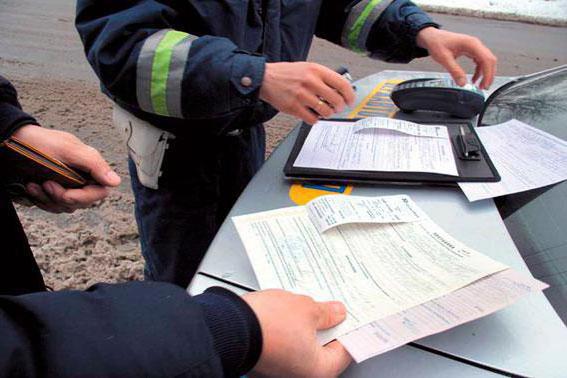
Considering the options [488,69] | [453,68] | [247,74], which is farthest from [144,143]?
[488,69]

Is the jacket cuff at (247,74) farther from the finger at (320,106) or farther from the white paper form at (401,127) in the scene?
the white paper form at (401,127)

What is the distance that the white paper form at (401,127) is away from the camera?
4.53 feet

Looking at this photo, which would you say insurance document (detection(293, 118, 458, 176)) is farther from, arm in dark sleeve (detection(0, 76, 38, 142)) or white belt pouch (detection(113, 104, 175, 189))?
arm in dark sleeve (detection(0, 76, 38, 142))

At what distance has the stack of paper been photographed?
2.58ft

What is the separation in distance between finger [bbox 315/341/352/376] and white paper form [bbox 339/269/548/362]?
1 cm

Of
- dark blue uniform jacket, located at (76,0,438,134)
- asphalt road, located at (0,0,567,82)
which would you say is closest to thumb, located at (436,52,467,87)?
dark blue uniform jacket, located at (76,0,438,134)

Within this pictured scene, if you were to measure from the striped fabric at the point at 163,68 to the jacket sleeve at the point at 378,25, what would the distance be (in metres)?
0.71

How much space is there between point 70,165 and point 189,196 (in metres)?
0.49

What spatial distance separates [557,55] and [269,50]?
5.60 meters

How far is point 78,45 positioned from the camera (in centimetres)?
549

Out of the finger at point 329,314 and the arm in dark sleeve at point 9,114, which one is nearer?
the finger at point 329,314

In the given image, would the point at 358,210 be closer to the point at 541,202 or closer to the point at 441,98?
the point at 541,202

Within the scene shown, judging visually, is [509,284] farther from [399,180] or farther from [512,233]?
[399,180]

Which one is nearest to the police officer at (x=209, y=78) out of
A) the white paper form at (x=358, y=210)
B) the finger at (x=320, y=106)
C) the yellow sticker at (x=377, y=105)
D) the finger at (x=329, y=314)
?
the finger at (x=320, y=106)
